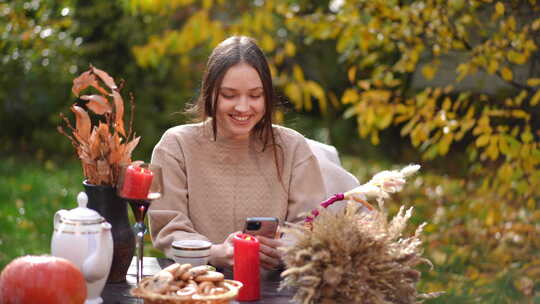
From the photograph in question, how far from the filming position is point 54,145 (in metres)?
7.59

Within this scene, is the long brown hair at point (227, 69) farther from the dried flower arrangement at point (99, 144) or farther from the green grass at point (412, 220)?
the green grass at point (412, 220)

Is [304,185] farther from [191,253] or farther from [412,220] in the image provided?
[412,220]

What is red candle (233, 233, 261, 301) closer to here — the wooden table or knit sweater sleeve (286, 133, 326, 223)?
the wooden table

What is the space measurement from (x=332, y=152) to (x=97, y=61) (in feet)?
15.8

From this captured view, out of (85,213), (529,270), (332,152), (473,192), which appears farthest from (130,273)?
(473,192)

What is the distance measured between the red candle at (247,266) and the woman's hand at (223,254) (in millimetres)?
220

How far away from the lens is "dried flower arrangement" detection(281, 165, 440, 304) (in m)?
1.79

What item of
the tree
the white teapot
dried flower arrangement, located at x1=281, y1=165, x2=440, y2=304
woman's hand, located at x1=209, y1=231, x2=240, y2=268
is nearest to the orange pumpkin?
the white teapot

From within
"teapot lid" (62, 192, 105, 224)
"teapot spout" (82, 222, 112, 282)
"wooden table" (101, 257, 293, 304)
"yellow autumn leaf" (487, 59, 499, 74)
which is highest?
"yellow autumn leaf" (487, 59, 499, 74)

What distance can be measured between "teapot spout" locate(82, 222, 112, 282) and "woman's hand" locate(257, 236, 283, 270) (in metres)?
0.47

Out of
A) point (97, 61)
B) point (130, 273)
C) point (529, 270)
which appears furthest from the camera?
point (97, 61)

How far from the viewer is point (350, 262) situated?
1812 millimetres

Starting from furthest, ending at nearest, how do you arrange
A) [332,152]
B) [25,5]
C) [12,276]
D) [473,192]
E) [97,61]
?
[97,61]
[473,192]
[25,5]
[332,152]
[12,276]

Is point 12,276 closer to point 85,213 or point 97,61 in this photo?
point 85,213
